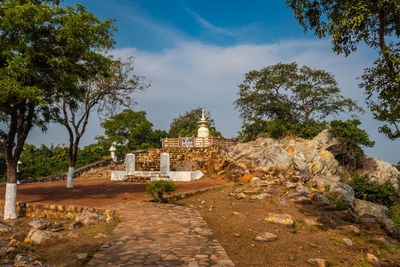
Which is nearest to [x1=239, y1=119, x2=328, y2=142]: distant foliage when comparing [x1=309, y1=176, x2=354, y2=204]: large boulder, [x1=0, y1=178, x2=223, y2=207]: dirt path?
[x1=309, y1=176, x2=354, y2=204]: large boulder

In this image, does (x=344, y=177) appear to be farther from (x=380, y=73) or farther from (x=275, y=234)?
(x=275, y=234)

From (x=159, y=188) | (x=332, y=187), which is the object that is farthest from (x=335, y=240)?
(x=332, y=187)

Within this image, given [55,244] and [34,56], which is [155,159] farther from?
[55,244]

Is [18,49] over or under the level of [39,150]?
over

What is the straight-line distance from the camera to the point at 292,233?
6.09 m

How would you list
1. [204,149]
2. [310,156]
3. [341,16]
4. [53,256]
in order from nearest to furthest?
[53,256], [341,16], [310,156], [204,149]

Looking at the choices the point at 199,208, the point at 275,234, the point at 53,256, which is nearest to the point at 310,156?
the point at 199,208

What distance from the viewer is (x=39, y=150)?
29688 millimetres

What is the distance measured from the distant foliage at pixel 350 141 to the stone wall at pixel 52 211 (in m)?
22.5

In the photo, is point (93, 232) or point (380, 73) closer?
point (93, 232)

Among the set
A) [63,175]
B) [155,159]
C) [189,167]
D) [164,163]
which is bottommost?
[63,175]

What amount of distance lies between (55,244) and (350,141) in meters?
25.4

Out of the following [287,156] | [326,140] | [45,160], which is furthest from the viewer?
[45,160]

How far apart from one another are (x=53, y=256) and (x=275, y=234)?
458 centimetres
